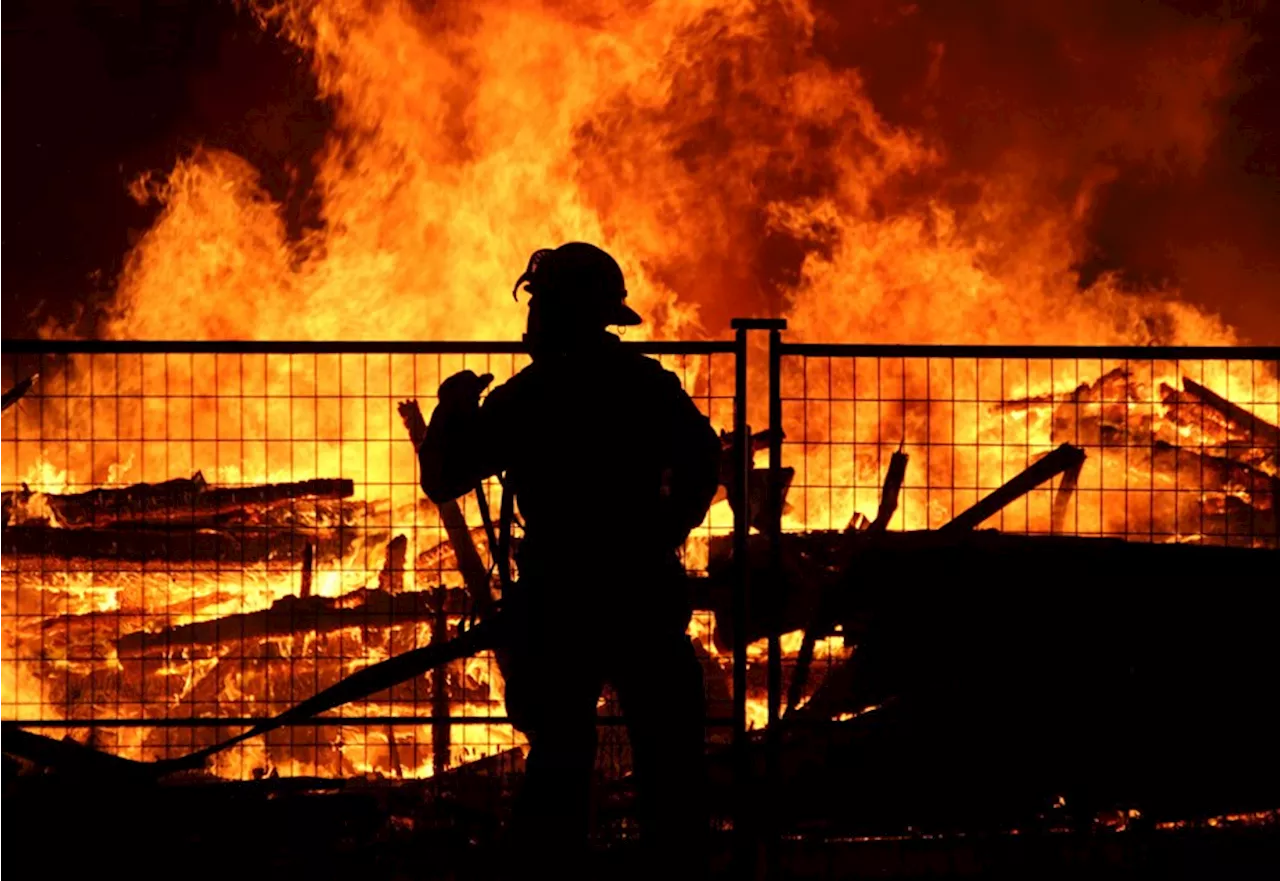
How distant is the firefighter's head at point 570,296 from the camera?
4605 mm

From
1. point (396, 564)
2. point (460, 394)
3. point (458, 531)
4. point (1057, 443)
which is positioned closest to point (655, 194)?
point (1057, 443)

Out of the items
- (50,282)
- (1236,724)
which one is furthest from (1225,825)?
(50,282)

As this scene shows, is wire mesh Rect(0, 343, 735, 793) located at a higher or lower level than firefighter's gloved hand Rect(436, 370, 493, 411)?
lower

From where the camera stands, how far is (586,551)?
14.9 ft

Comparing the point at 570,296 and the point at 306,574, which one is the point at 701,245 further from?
the point at 570,296

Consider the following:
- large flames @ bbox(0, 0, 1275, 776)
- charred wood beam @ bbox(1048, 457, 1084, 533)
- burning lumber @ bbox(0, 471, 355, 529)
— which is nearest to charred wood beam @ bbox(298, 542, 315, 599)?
burning lumber @ bbox(0, 471, 355, 529)

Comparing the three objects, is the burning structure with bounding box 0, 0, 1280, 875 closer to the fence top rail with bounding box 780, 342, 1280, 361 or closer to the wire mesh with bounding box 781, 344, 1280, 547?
the wire mesh with bounding box 781, 344, 1280, 547

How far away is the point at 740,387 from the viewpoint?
6016mm

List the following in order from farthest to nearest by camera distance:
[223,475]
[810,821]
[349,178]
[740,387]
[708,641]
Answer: [349,178] → [223,475] → [708,641] → [810,821] → [740,387]

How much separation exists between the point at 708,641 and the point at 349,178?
6554 millimetres

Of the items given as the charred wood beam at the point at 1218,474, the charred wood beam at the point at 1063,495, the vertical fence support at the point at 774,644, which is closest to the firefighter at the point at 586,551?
the vertical fence support at the point at 774,644

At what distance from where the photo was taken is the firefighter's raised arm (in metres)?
4.55

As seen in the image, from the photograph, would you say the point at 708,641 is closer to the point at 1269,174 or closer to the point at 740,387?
the point at 740,387

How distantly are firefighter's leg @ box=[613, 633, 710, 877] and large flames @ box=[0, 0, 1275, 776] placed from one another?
27.4 ft
